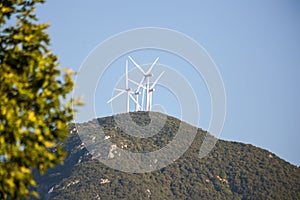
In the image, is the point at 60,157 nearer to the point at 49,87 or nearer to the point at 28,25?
the point at 49,87

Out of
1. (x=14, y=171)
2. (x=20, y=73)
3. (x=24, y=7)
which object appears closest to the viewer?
(x=14, y=171)

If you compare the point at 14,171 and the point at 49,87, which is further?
the point at 49,87

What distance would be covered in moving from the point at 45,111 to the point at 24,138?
1153 mm

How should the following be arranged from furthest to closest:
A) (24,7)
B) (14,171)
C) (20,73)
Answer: (24,7), (20,73), (14,171)

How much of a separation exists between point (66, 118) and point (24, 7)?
3.69m

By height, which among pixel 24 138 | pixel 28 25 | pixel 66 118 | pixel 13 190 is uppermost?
pixel 28 25

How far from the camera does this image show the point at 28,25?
21359 millimetres

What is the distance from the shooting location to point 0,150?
62.7ft

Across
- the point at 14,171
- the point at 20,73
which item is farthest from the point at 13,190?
the point at 20,73

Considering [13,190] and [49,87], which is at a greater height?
[49,87]

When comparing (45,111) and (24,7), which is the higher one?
(24,7)

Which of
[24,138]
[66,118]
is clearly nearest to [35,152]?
[24,138]

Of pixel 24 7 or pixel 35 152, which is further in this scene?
pixel 24 7

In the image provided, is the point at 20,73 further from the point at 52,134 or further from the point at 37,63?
the point at 52,134
